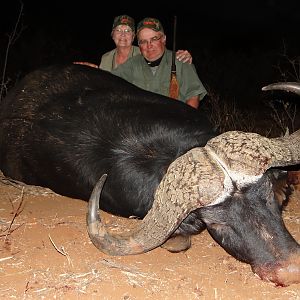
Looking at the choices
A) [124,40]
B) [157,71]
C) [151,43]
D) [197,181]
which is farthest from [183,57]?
[197,181]

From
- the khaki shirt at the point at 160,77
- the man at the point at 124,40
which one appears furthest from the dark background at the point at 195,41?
the man at the point at 124,40

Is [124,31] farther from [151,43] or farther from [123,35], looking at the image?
[151,43]

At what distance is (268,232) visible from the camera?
3.27m

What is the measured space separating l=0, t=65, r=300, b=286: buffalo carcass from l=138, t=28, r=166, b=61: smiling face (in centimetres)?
108

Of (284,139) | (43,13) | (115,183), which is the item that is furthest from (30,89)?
(43,13)

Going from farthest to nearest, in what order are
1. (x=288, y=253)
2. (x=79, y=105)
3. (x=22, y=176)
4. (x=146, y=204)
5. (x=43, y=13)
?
(x=43, y=13) < (x=22, y=176) < (x=79, y=105) < (x=146, y=204) < (x=288, y=253)

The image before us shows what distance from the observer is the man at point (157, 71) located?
6309 millimetres

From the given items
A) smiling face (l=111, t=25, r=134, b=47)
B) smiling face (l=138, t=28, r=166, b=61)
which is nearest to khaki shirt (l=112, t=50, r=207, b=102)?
smiling face (l=138, t=28, r=166, b=61)

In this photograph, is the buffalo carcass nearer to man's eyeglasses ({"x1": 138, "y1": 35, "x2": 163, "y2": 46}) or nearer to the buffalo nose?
the buffalo nose

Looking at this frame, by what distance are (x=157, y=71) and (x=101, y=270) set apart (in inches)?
127

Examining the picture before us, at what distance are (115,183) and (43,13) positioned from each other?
25833 mm

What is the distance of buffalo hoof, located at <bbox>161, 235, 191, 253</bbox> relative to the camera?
157 inches

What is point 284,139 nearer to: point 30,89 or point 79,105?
point 79,105

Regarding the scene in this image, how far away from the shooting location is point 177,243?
13.2 feet
